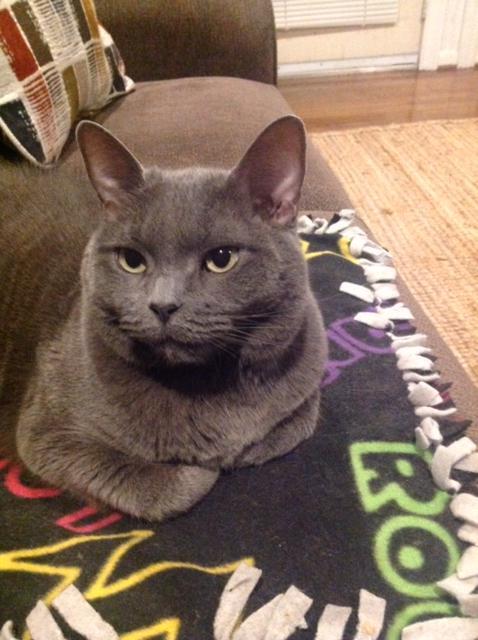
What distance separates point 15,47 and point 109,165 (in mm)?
546

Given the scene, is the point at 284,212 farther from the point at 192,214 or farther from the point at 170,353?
the point at 170,353

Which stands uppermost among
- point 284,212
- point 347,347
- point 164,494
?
point 284,212

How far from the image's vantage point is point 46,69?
1.25 meters

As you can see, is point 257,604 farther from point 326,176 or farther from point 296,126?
point 326,176

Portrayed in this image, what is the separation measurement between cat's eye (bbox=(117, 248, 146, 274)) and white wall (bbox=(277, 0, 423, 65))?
3182mm

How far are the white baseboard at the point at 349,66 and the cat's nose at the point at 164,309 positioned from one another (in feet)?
10.9

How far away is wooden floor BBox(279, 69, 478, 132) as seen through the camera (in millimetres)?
3023

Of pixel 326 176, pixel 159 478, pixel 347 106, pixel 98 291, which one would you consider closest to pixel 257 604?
pixel 159 478

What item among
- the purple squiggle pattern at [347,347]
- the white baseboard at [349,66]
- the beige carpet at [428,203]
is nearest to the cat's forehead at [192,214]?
the purple squiggle pattern at [347,347]

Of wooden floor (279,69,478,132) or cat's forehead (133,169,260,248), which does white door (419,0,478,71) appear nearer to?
wooden floor (279,69,478,132)

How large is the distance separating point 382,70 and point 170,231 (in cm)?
344

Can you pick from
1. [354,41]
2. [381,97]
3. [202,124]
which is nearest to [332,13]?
[354,41]

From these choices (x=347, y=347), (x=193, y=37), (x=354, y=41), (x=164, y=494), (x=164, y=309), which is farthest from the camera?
(x=354, y=41)

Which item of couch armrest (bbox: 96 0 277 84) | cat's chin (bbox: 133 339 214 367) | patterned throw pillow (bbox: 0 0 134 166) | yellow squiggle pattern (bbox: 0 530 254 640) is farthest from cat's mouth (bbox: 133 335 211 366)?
couch armrest (bbox: 96 0 277 84)
